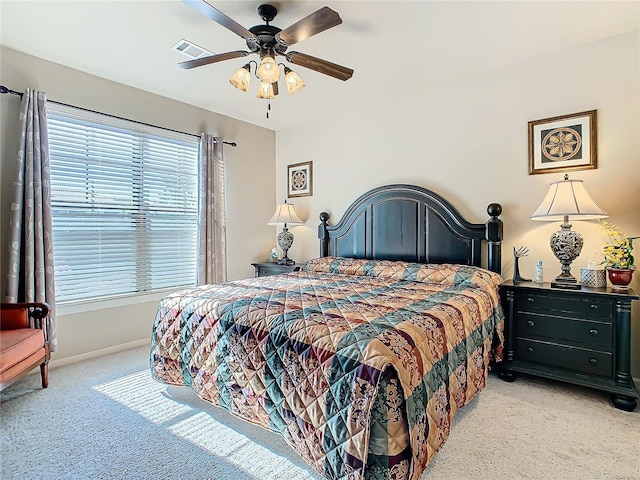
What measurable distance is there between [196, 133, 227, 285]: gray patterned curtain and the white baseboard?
0.88 metres

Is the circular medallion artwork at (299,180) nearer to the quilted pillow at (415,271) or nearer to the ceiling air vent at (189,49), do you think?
the quilted pillow at (415,271)

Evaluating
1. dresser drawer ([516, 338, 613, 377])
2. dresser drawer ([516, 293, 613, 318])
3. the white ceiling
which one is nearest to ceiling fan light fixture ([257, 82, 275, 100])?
the white ceiling

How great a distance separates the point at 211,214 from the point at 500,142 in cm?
320

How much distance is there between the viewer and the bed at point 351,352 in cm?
135

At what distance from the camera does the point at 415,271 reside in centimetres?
309

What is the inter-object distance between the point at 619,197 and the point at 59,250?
472 cm

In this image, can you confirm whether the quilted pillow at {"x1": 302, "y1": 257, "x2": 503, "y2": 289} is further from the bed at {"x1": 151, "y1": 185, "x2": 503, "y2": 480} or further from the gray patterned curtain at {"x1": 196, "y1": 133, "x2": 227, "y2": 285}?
the gray patterned curtain at {"x1": 196, "y1": 133, "x2": 227, "y2": 285}

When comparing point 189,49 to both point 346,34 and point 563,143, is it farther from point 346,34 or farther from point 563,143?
point 563,143

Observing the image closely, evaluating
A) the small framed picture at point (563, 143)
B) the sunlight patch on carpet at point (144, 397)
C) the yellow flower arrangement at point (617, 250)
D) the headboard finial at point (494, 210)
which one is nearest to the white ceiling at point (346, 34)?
the small framed picture at point (563, 143)

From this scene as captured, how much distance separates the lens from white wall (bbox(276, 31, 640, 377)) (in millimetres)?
2586

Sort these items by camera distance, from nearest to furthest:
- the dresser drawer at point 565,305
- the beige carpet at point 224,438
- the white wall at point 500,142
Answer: the beige carpet at point 224,438 < the dresser drawer at point 565,305 < the white wall at point 500,142

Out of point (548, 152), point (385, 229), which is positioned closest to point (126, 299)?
point (385, 229)

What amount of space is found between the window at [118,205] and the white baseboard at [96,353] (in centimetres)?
53

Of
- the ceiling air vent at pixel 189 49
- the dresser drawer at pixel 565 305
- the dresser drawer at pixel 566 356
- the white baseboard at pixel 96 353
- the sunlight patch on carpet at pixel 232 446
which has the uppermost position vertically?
the ceiling air vent at pixel 189 49
